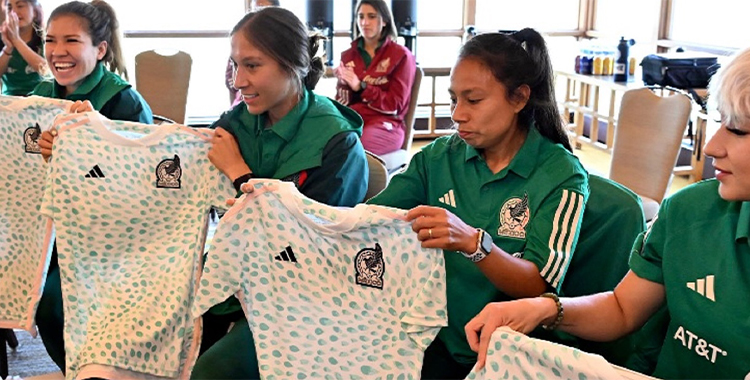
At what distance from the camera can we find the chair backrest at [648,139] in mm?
3074

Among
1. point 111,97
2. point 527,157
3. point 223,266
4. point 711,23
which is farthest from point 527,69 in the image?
point 711,23

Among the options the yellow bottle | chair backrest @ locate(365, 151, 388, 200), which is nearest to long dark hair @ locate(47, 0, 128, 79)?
chair backrest @ locate(365, 151, 388, 200)

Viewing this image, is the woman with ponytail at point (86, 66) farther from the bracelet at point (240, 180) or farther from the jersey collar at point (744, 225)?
the jersey collar at point (744, 225)

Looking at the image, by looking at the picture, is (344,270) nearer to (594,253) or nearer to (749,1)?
(594,253)

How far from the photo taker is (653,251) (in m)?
1.41

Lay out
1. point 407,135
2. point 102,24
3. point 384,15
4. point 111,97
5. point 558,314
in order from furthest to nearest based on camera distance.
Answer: point 384,15
point 407,135
point 102,24
point 111,97
point 558,314

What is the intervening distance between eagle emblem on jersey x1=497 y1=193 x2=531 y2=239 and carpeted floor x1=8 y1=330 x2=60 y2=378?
181cm

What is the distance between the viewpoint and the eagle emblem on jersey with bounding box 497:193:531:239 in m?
1.64

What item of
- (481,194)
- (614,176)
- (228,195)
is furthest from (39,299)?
(614,176)

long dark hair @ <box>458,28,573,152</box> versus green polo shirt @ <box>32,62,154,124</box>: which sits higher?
long dark hair @ <box>458,28,573,152</box>

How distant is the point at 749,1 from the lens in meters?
5.34

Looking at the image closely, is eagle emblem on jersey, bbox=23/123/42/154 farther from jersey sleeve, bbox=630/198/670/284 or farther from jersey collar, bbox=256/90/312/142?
jersey sleeve, bbox=630/198/670/284

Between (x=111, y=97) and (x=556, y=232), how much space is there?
1.51m

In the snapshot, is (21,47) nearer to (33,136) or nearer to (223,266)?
(33,136)
